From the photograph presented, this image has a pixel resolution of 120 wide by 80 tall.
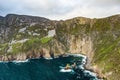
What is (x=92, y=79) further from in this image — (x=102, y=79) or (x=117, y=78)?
(x=117, y=78)

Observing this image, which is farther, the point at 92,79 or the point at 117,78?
the point at 92,79

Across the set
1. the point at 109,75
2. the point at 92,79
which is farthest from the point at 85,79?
the point at 109,75

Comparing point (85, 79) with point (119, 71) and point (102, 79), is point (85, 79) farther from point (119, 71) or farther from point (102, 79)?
point (119, 71)

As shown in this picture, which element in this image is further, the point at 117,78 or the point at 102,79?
the point at 102,79

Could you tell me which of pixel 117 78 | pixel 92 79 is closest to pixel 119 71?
pixel 117 78

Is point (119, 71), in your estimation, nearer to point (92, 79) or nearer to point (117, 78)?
point (117, 78)

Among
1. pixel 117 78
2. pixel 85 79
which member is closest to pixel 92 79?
pixel 85 79

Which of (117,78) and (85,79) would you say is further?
(85,79)
